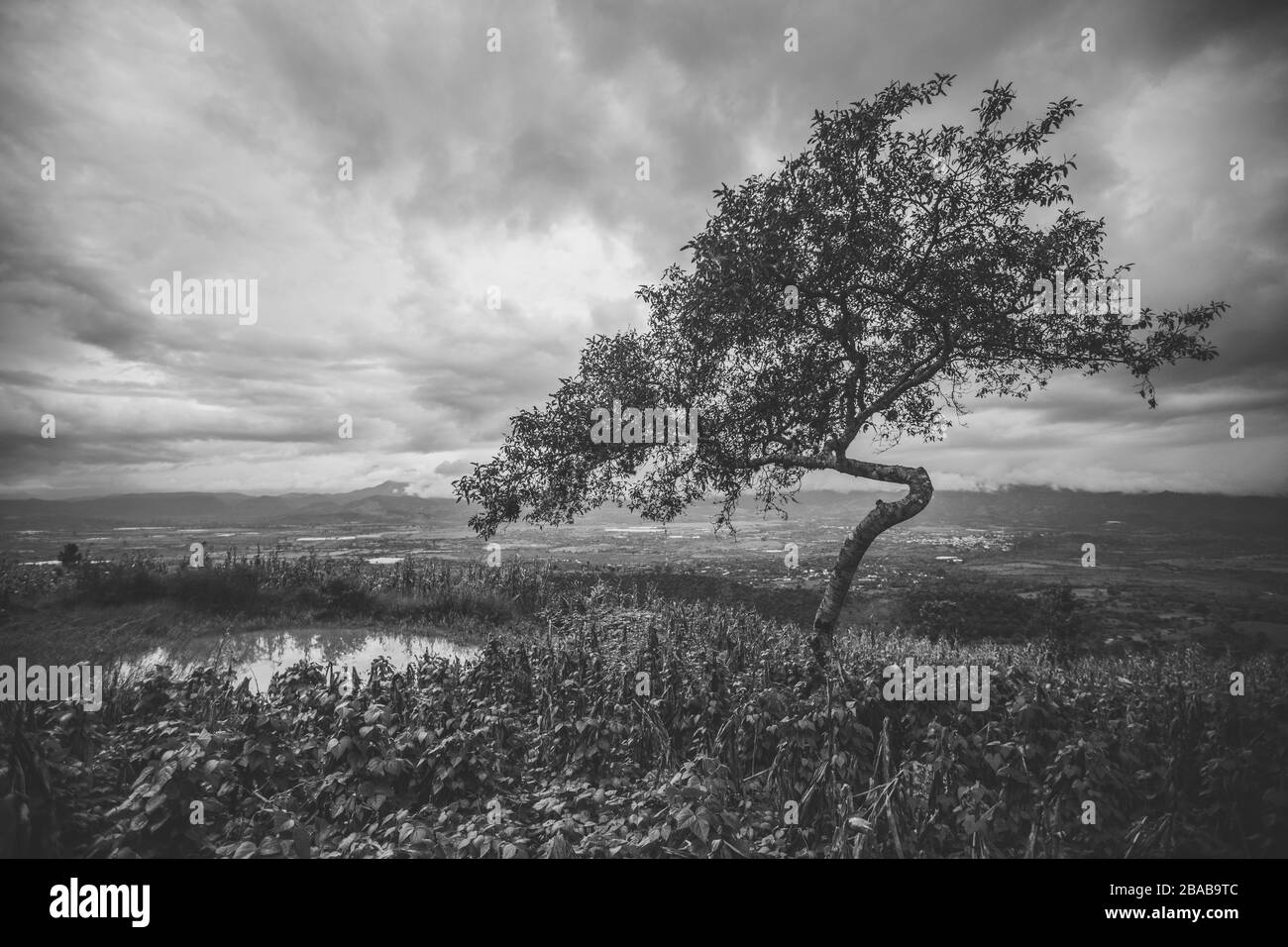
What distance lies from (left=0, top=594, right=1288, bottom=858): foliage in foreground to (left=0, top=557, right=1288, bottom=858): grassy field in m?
0.03

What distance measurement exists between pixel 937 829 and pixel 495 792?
15.1ft

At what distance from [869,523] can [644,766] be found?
8402 mm

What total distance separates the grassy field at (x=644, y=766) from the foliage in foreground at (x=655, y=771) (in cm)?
3

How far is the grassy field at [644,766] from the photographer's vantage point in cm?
462

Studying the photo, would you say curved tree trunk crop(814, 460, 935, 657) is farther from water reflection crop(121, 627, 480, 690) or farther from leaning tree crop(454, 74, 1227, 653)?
water reflection crop(121, 627, 480, 690)

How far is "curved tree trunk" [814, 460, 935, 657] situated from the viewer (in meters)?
12.3

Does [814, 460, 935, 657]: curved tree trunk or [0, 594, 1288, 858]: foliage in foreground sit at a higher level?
[814, 460, 935, 657]: curved tree trunk

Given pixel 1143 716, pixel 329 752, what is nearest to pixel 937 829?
pixel 1143 716

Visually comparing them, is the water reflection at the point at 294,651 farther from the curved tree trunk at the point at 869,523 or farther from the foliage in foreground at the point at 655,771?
the curved tree trunk at the point at 869,523

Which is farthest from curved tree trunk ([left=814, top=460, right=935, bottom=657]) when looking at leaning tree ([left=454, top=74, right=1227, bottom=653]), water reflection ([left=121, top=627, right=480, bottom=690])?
water reflection ([left=121, top=627, right=480, bottom=690])

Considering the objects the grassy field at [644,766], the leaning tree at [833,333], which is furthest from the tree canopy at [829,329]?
the grassy field at [644,766]

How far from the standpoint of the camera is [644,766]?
679 cm

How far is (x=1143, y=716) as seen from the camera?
6.65 m

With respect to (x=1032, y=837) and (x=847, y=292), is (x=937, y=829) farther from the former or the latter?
(x=847, y=292)
